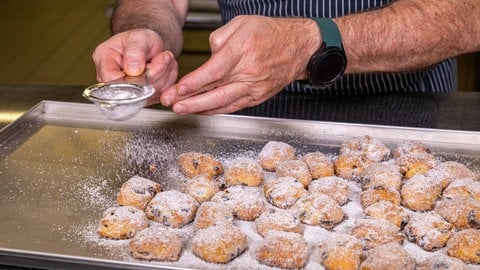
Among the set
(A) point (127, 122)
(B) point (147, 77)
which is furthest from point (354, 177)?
(A) point (127, 122)

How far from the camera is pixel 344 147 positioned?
1.59 m

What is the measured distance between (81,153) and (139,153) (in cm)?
13

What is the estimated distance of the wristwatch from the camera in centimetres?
153

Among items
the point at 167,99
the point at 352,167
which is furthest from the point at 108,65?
the point at 352,167

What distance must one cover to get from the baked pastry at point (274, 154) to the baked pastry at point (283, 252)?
323 millimetres

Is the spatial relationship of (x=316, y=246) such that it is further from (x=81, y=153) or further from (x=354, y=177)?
(x=81, y=153)

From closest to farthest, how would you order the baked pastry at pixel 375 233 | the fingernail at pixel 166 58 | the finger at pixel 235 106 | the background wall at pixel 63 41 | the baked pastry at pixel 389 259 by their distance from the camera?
1. the baked pastry at pixel 389 259
2. the baked pastry at pixel 375 233
3. the finger at pixel 235 106
4. the fingernail at pixel 166 58
5. the background wall at pixel 63 41

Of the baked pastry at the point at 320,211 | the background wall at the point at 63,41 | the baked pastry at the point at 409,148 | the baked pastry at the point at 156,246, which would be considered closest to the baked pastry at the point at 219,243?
the baked pastry at the point at 156,246

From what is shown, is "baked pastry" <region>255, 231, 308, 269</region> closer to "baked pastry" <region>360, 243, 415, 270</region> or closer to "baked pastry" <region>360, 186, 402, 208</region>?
"baked pastry" <region>360, 243, 415, 270</region>

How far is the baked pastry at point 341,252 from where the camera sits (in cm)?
118

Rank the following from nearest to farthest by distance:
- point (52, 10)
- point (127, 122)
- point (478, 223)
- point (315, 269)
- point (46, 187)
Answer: point (315, 269), point (478, 223), point (46, 187), point (127, 122), point (52, 10)

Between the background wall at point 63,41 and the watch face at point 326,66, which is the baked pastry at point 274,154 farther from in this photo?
the background wall at point 63,41

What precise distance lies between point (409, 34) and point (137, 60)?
619 mm

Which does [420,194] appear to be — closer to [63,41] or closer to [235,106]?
[235,106]
